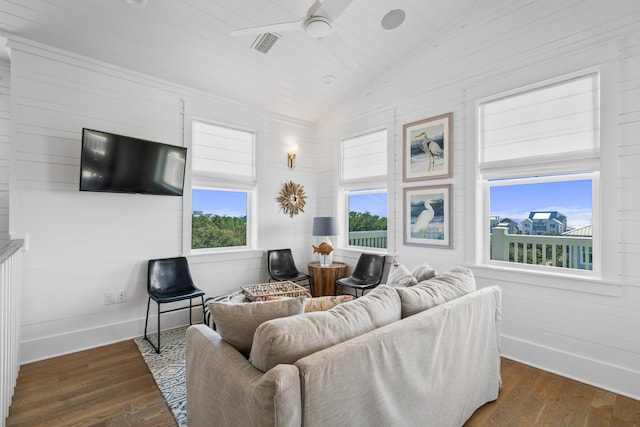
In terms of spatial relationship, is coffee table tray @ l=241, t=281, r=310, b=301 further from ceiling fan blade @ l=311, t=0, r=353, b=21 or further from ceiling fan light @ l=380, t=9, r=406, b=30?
ceiling fan light @ l=380, t=9, r=406, b=30

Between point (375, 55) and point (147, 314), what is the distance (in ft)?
12.8

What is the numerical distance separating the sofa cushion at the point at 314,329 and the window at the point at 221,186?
2.88 metres

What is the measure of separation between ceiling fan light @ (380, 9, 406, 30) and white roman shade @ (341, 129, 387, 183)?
121cm

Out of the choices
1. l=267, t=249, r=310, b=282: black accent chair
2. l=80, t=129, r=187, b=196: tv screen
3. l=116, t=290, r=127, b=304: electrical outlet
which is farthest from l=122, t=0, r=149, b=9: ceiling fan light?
l=267, t=249, r=310, b=282: black accent chair

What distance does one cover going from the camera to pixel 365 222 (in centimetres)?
445

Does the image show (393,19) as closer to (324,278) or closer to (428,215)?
(428,215)

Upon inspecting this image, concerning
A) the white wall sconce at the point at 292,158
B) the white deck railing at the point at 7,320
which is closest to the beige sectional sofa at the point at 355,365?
the white deck railing at the point at 7,320

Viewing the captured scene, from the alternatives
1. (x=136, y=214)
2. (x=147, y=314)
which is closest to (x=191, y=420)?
(x=147, y=314)

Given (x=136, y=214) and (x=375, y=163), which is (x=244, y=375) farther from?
(x=375, y=163)

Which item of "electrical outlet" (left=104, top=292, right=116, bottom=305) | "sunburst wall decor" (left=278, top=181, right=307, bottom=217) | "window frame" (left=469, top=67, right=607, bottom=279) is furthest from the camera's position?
"sunburst wall decor" (left=278, top=181, right=307, bottom=217)

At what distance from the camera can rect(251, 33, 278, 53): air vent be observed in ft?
10.3

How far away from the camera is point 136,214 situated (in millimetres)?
3301

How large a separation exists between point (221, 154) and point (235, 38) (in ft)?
4.69

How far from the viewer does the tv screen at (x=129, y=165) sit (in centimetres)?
285
